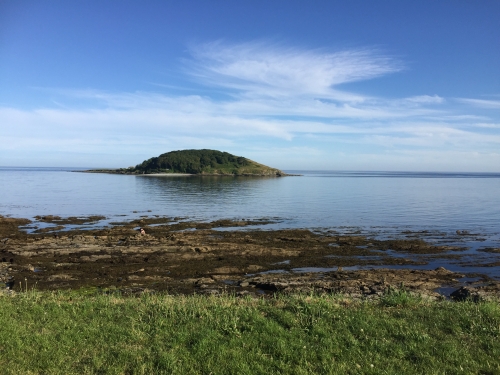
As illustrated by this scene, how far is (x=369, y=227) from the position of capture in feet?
121

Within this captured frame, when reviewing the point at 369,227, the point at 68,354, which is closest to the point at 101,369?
the point at 68,354

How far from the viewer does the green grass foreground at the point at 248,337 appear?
23.9ft

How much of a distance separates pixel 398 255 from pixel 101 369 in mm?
23123

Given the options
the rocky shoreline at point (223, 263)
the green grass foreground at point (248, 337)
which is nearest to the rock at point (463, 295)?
the rocky shoreline at point (223, 263)

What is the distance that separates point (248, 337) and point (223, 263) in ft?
46.9

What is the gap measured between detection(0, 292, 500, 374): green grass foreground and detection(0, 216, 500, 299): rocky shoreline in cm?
487

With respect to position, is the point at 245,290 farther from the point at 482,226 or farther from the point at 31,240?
the point at 482,226

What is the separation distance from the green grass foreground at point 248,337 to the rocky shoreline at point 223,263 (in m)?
4.87

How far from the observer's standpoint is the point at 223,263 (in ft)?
74.4

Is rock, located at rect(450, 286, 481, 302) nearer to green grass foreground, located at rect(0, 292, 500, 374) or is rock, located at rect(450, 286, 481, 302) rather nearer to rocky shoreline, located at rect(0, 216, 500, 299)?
rocky shoreline, located at rect(0, 216, 500, 299)

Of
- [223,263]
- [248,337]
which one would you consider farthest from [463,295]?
[223,263]

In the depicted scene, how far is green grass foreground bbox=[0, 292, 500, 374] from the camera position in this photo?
7270mm

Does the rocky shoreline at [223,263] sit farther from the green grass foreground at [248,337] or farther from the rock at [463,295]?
the green grass foreground at [248,337]

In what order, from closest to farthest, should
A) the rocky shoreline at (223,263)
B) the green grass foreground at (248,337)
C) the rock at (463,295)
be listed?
the green grass foreground at (248,337)
the rock at (463,295)
the rocky shoreline at (223,263)
